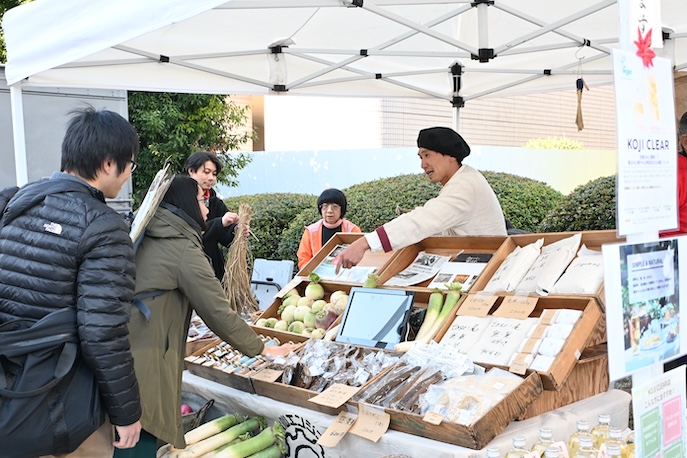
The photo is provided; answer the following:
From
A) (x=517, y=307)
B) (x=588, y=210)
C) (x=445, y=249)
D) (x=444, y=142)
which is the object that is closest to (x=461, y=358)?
(x=517, y=307)

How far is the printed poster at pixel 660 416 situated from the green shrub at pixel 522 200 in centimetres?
608

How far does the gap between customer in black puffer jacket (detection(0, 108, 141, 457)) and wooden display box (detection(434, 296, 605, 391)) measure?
136 cm

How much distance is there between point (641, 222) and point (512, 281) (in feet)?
4.73

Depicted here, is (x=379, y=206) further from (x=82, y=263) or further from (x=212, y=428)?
(x=82, y=263)

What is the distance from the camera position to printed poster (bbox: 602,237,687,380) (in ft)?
5.19

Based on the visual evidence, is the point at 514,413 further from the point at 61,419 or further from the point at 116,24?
the point at 116,24

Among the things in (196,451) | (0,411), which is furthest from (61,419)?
(196,451)

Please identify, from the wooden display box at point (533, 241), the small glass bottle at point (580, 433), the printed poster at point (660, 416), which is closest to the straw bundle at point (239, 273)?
the wooden display box at point (533, 241)

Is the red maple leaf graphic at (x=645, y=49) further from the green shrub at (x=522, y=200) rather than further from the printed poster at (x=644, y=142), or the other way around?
the green shrub at (x=522, y=200)

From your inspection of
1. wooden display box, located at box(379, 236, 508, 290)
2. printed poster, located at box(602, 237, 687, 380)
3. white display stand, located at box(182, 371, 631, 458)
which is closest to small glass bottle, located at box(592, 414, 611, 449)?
white display stand, located at box(182, 371, 631, 458)

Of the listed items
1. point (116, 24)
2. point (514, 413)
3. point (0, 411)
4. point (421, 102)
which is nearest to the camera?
point (0, 411)

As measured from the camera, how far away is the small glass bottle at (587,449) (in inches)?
78.0

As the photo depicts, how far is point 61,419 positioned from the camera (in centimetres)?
210

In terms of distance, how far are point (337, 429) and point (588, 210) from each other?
4.34 m
